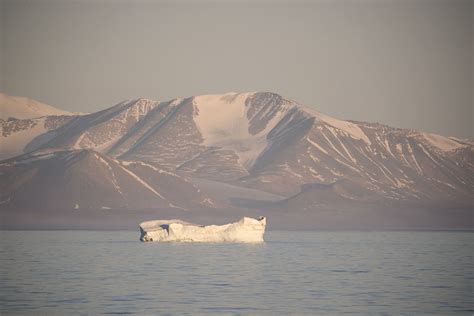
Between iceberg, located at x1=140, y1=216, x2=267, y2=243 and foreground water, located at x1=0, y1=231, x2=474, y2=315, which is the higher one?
foreground water, located at x1=0, y1=231, x2=474, y2=315

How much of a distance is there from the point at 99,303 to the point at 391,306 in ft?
64.7

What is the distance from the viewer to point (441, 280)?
288 ft

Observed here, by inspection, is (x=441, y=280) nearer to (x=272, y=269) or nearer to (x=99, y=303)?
(x=272, y=269)

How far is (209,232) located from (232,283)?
238 feet

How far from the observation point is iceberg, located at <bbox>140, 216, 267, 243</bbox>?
156 m

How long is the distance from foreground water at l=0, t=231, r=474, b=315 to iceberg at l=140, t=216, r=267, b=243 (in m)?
30.0

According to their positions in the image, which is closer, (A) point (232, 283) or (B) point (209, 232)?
(A) point (232, 283)

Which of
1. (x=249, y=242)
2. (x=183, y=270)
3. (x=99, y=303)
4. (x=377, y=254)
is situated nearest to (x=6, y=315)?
(x=99, y=303)

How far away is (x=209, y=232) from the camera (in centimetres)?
15638

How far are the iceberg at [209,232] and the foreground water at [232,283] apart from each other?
30050 mm

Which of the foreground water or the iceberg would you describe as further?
the iceberg

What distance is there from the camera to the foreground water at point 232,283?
227 ft

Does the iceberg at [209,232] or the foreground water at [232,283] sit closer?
the foreground water at [232,283]

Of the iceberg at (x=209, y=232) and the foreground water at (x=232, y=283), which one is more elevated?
the foreground water at (x=232, y=283)
